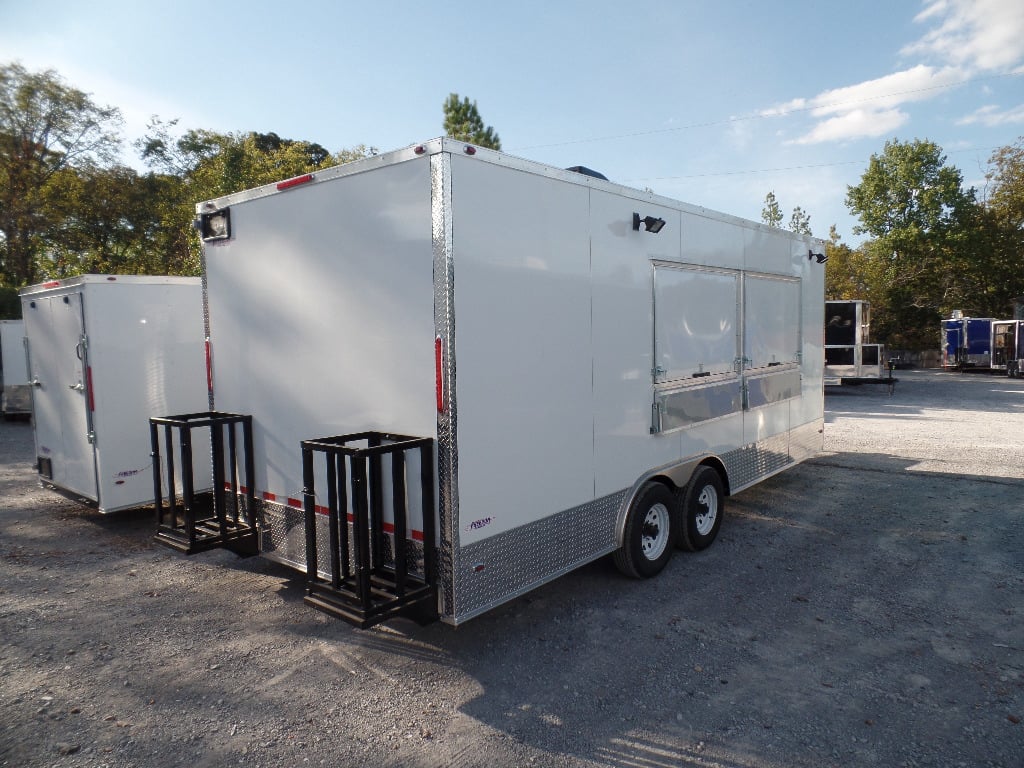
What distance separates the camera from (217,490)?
4.56m

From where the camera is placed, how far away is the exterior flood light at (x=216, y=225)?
4.56 m

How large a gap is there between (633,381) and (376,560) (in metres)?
2.14

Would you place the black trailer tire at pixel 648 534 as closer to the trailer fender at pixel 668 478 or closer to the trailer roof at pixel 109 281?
the trailer fender at pixel 668 478

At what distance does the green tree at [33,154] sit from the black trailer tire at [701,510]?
989 inches

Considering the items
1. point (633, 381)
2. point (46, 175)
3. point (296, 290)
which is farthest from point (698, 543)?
point (46, 175)

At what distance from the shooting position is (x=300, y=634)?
4.17 meters

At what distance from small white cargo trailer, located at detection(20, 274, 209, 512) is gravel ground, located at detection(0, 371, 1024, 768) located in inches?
26.5

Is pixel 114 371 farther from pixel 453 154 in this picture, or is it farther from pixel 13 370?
pixel 13 370

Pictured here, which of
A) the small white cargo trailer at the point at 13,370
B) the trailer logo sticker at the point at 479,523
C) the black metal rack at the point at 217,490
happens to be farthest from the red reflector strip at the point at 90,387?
the small white cargo trailer at the point at 13,370

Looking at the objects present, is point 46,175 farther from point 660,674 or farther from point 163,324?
point 660,674

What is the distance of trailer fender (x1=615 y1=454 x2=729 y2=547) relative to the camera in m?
4.61

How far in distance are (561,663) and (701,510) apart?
7.99 ft

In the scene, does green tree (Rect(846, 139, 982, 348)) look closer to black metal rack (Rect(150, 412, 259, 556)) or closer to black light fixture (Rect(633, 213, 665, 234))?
black light fixture (Rect(633, 213, 665, 234))

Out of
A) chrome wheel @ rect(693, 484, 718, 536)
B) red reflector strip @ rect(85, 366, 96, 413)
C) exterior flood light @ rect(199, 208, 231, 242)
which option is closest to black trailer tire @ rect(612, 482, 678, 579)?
chrome wheel @ rect(693, 484, 718, 536)
